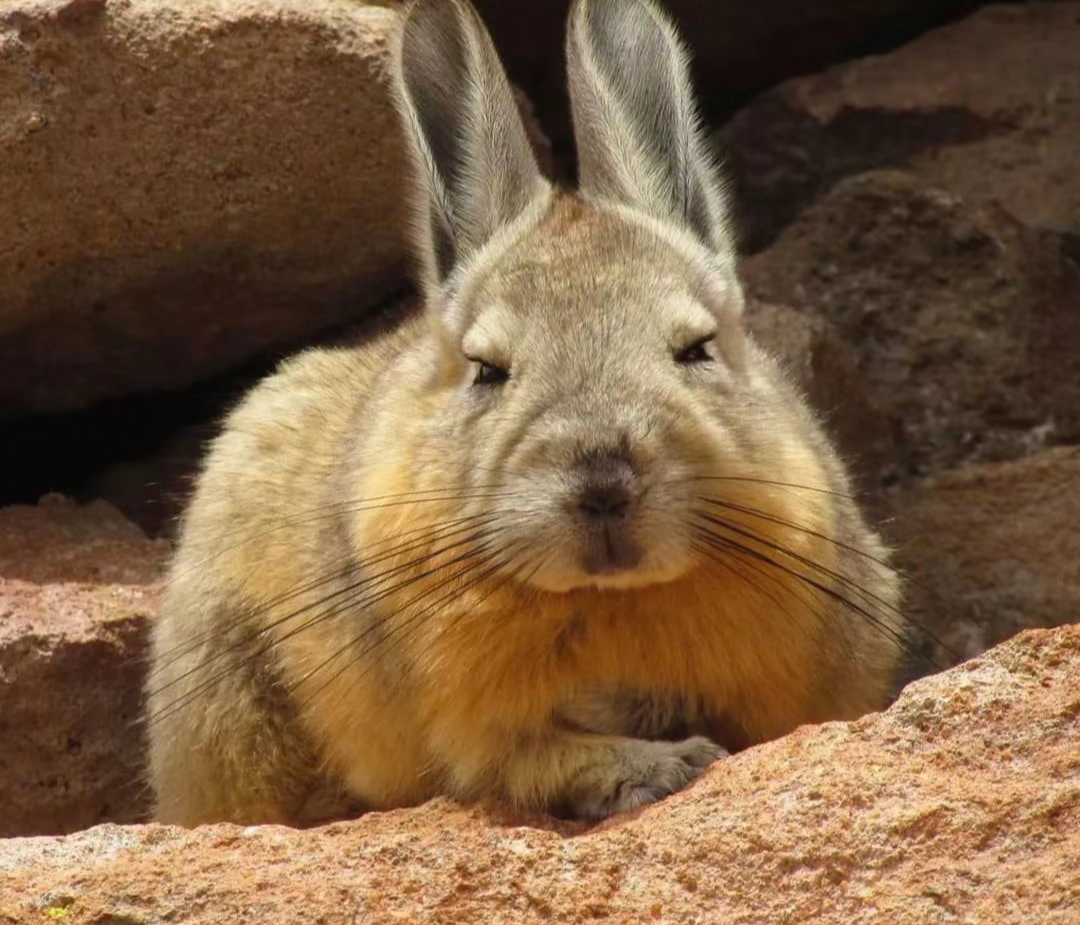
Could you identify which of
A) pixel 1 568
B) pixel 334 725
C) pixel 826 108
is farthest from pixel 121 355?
pixel 826 108

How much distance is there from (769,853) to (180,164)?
327cm

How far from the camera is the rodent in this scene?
4.45 metres

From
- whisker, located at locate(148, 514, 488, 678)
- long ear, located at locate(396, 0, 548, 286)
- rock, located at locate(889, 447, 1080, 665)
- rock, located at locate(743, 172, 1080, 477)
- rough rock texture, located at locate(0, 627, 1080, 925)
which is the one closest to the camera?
rough rock texture, located at locate(0, 627, 1080, 925)

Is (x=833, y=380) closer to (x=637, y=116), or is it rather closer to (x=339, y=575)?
(x=637, y=116)

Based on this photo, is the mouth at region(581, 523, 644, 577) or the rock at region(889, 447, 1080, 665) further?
the rock at region(889, 447, 1080, 665)

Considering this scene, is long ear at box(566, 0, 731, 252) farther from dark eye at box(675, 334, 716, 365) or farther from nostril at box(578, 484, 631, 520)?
nostril at box(578, 484, 631, 520)

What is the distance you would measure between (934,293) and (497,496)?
310 cm

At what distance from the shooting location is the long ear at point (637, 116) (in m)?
5.39

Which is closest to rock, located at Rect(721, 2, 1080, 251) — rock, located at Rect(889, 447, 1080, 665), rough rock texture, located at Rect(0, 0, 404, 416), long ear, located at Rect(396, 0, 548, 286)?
rock, located at Rect(889, 447, 1080, 665)

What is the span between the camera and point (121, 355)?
6.90 meters

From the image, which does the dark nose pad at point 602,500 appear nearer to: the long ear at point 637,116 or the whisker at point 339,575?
the whisker at point 339,575

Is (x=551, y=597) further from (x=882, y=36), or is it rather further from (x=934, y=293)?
(x=882, y=36)

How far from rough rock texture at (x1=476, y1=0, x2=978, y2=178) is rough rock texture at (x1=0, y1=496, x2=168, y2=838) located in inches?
89.5

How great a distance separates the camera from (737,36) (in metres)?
7.60
